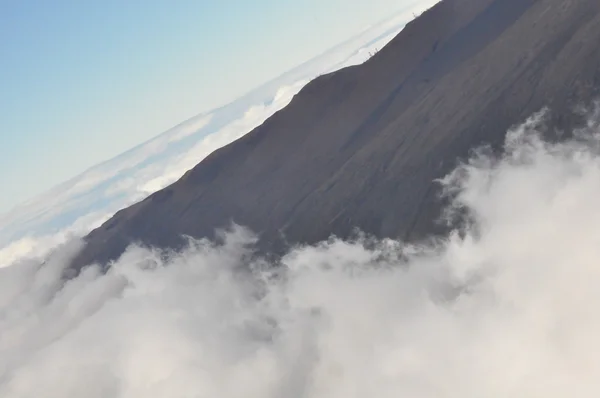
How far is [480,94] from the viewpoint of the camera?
539ft

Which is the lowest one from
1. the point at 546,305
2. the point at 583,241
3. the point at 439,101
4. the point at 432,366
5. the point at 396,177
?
the point at 432,366

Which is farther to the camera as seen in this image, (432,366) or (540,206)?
(432,366)

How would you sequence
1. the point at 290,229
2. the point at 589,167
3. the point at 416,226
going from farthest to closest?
the point at 290,229 → the point at 416,226 → the point at 589,167

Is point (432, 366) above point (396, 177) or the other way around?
the other way around

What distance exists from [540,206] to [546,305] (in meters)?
25.4

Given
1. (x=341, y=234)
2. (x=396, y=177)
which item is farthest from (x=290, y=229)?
(x=396, y=177)

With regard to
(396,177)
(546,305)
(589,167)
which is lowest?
(546,305)

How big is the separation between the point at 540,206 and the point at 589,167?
1861 centimetres

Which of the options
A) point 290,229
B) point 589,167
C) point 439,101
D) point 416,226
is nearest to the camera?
point 589,167

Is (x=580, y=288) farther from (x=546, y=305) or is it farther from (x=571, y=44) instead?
(x=571, y=44)

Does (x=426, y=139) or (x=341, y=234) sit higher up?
(x=426, y=139)

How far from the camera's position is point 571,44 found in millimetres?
148000

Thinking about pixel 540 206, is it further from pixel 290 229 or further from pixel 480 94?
pixel 290 229

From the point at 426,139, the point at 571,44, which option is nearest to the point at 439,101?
the point at 426,139
